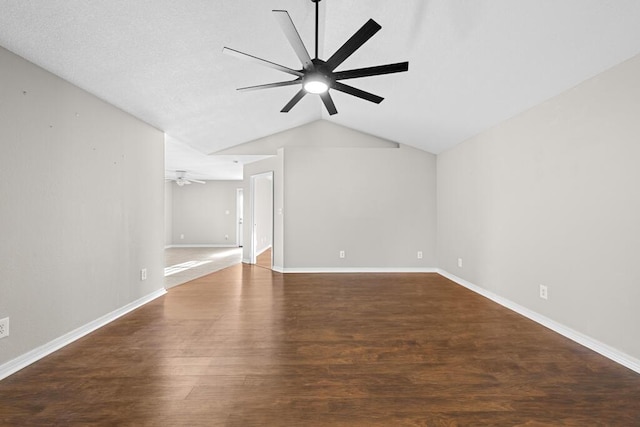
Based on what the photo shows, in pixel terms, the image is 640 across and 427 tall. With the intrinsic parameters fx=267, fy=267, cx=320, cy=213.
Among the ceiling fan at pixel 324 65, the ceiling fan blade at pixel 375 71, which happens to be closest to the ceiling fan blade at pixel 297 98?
the ceiling fan at pixel 324 65

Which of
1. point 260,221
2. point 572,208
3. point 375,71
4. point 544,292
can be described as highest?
point 375,71

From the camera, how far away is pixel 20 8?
159cm

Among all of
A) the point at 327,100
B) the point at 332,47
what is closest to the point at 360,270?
the point at 327,100

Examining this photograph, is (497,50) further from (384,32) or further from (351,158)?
(351,158)

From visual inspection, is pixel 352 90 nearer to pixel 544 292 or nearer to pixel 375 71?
pixel 375 71

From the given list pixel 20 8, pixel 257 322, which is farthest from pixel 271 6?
pixel 257 322

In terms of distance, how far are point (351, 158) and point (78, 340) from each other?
171 inches

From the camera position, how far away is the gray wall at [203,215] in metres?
9.39

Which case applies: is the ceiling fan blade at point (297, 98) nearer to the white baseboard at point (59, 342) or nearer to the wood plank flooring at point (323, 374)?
the wood plank flooring at point (323, 374)

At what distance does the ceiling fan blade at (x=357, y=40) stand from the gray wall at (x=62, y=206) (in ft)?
7.32

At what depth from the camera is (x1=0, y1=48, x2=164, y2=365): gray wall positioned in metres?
1.85

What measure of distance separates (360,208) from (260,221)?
11.2ft

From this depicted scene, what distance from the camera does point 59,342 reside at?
215cm

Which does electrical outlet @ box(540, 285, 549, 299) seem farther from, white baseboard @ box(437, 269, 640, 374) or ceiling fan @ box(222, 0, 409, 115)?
ceiling fan @ box(222, 0, 409, 115)
